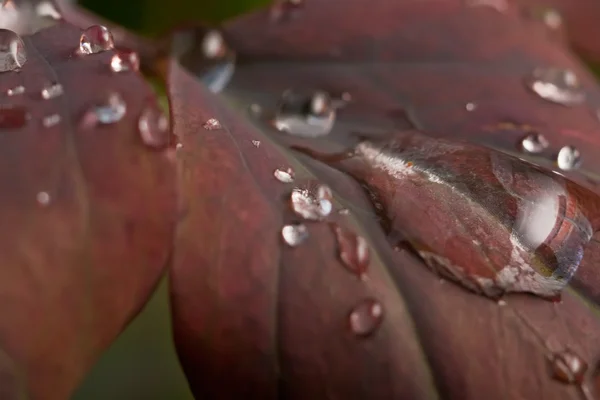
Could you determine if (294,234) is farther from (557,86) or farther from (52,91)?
(557,86)

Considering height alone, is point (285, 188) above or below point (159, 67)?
above

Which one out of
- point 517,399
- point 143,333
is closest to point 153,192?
point 517,399

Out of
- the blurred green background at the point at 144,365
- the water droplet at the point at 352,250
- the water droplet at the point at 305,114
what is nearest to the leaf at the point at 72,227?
the water droplet at the point at 352,250

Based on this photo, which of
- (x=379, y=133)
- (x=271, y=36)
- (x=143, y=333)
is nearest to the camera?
(x=379, y=133)

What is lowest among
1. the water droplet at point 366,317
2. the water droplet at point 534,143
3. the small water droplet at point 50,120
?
the water droplet at point 366,317

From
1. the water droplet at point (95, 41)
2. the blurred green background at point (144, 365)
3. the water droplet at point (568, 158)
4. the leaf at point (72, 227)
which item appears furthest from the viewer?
the blurred green background at point (144, 365)

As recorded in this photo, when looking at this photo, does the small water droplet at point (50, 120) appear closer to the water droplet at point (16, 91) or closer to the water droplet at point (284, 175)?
the water droplet at point (16, 91)

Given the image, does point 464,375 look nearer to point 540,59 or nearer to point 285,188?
point 285,188
